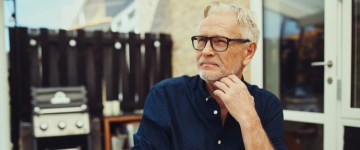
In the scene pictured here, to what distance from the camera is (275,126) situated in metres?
1.10

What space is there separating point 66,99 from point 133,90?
110 cm

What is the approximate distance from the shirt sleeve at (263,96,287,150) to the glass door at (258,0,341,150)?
1032mm

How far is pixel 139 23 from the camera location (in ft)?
18.0

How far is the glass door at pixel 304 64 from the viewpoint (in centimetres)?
188

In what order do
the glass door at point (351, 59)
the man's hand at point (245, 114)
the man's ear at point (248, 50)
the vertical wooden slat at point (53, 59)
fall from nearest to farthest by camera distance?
the man's hand at point (245, 114), the man's ear at point (248, 50), the glass door at point (351, 59), the vertical wooden slat at point (53, 59)

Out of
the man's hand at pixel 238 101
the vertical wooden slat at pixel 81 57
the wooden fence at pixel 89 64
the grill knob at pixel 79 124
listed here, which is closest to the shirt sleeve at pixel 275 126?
the man's hand at pixel 238 101

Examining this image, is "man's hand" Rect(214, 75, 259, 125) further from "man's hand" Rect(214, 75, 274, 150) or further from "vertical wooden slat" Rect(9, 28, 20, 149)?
"vertical wooden slat" Rect(9, 28, 20, 149)

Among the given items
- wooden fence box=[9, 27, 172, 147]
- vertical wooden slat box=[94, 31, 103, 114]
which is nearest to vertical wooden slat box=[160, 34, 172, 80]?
wooden fence box=[9, 27, 172, 147]

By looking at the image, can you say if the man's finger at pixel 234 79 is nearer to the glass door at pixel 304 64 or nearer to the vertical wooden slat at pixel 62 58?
the glass door at pixel 304 64

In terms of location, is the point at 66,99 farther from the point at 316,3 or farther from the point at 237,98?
the point at 316,3

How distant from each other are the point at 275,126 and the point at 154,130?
1.86 ft

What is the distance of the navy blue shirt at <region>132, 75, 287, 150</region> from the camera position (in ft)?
3.42

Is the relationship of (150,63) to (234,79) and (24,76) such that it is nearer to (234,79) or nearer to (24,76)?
(24,76)

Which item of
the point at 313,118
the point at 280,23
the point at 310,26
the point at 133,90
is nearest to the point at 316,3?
the point at 310,26
